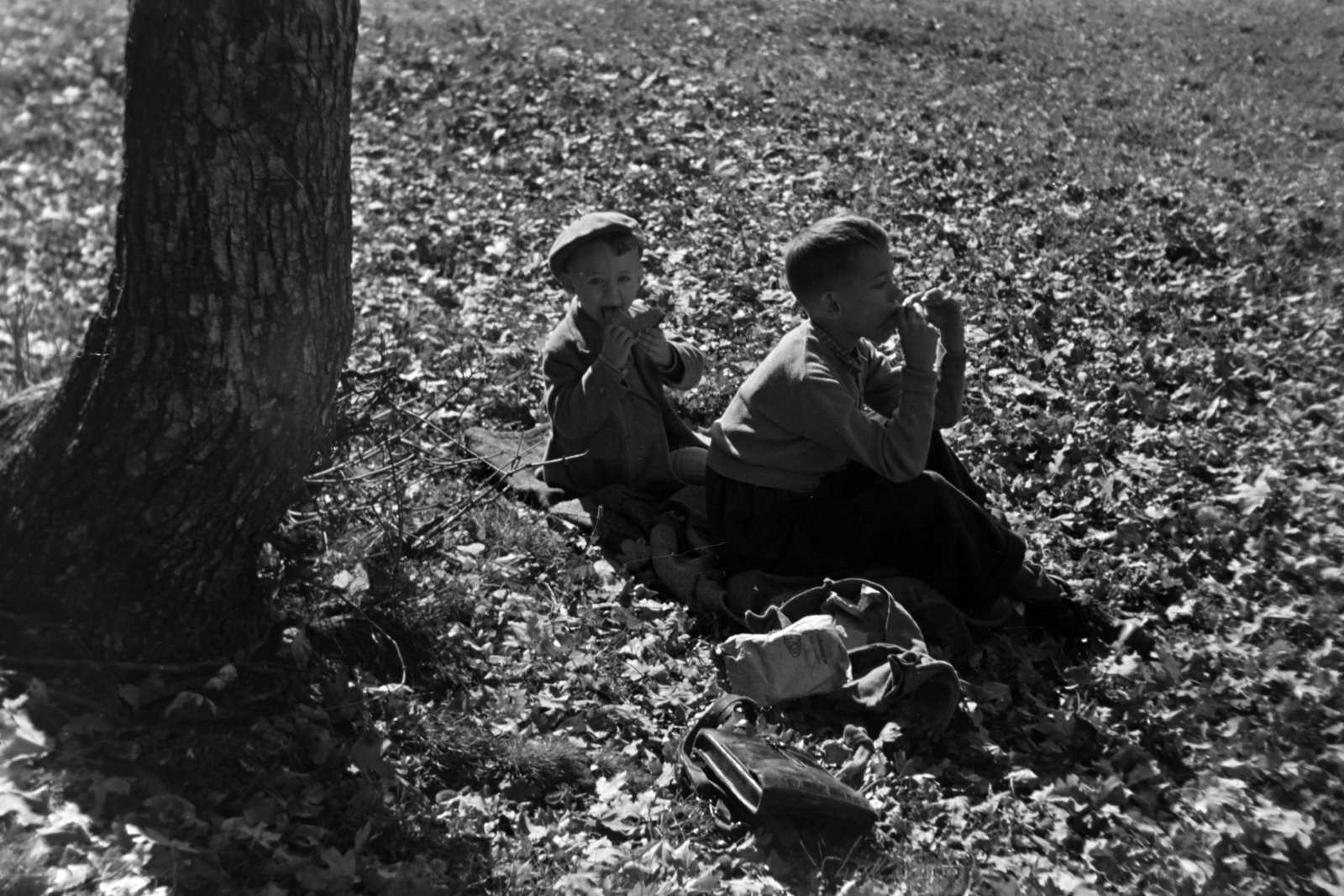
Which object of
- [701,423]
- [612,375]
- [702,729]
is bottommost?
[702,729]

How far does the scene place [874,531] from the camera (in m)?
4.76

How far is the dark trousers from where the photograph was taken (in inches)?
185

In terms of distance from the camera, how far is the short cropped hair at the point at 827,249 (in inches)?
182

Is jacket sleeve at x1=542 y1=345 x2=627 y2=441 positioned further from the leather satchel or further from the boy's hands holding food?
the leather satchel

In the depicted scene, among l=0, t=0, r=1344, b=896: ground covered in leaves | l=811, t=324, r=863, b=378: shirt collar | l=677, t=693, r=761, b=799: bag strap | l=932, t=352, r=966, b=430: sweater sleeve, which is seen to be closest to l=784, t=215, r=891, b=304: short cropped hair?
l=811, t=324, r=863, b=378: shirt collar

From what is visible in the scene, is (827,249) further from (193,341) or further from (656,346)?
(193,341)

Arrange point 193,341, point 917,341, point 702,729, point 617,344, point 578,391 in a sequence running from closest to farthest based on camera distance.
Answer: point 193,341 < point 702,729 < point 917,341 < point 617,344 < point 578,391

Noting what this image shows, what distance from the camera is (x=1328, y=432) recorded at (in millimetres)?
6277

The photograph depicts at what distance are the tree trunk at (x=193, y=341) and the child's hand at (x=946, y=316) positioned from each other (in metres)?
2.47

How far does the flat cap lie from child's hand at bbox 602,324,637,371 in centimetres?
44

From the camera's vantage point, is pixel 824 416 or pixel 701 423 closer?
pixel 824 416

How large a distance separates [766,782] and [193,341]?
209 cm

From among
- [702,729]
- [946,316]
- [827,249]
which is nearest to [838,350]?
[827,249]

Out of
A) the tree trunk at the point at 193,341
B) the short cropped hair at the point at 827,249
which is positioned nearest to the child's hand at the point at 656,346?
the short cropped hair at the point at 827,249
